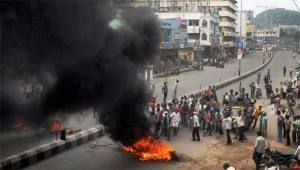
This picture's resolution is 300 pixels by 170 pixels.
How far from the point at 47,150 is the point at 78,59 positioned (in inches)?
161

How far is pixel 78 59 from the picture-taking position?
40.4 ft

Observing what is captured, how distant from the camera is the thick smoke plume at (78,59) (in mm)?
10922

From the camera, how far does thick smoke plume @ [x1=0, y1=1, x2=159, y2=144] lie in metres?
10.9

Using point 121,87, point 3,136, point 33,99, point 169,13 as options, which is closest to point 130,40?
point 121,87

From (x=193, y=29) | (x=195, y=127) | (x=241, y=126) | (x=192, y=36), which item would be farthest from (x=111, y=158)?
(x=192, y=36)

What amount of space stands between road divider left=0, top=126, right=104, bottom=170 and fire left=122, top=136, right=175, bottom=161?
269 centimetres

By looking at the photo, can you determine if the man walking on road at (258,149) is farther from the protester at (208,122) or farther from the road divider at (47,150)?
the road divider at (47,150)

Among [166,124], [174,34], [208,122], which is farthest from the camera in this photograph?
[174,34]

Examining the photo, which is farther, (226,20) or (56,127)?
(226,20)

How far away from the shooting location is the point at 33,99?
1324 centimetres

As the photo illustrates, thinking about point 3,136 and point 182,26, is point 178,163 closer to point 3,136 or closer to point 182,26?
point 3,136

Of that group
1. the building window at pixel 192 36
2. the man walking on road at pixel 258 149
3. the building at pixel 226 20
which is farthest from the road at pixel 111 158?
the building at pixel 226 20

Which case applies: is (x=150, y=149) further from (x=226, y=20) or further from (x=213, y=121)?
(x=226, y=20)

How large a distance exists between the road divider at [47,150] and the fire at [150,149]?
8.82ft
